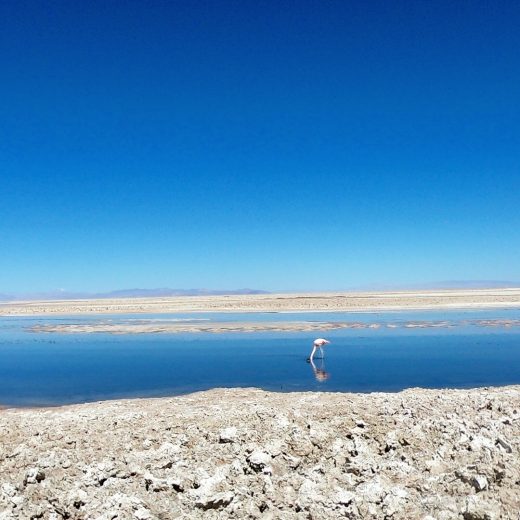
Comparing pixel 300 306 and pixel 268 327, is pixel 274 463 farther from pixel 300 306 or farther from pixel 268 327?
pixel 300 306

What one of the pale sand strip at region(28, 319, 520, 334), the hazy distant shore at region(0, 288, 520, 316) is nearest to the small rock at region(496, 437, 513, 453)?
the pale sand strip at region(28, 319, 520, 334)

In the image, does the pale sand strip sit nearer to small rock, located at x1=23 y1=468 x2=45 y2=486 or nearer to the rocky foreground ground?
the rocky foreground ground

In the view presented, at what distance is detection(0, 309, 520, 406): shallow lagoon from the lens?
15367 millimetres

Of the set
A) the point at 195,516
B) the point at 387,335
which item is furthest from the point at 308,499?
the point at 387,335

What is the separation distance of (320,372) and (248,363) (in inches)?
129

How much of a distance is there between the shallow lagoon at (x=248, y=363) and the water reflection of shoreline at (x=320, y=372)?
0.03 m

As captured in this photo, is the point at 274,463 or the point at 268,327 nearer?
the point at 274,463

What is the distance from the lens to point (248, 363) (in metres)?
19.6

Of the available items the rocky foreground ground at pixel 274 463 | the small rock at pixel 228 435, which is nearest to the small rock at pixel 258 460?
the rocky foreground ground at pixel 274 463

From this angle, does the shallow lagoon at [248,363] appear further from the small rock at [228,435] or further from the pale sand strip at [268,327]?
the small rock at [228,435]

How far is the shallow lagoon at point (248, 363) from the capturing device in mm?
15367

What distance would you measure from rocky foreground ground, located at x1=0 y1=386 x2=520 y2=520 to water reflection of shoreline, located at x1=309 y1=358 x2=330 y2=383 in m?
6.88

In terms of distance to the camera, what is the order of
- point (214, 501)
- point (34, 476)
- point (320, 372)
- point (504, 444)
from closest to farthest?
1. point (214, 501)
2. point (34, 476)
3. point (504, 444)
4. point (320, 372)

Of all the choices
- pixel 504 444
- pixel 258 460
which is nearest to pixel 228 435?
pixel 258 460
